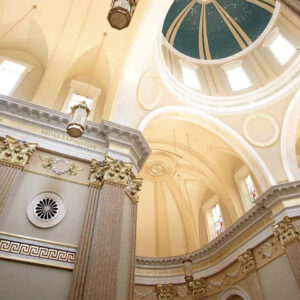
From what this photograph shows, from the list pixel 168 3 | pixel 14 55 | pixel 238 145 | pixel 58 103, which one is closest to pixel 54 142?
pixel 58 103

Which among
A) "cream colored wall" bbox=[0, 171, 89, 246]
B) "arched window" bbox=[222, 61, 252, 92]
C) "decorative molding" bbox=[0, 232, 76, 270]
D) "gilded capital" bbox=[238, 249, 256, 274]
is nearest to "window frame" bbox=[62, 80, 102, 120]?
"cream colored wall" bbox=[0, 171, 89, 246]

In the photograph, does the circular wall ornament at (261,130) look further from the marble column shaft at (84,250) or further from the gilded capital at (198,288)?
the marble column shaft at (84,250)

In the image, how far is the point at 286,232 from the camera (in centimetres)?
1034

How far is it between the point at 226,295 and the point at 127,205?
7.08 m

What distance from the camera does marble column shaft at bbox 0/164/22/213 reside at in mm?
7438

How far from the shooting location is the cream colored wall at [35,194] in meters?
7.44

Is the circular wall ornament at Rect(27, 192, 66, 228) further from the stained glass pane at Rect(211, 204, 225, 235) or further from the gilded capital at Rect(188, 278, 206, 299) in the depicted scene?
the stained glass pane at Rect(211, 204, 225, 235)

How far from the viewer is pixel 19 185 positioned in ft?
26.4

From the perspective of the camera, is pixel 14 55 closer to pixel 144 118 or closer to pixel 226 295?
pixel 144 118

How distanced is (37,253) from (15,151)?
291cm

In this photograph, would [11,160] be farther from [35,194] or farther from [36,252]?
[36,252]

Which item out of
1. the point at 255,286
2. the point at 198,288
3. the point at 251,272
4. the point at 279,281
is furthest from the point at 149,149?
the point at 198,288

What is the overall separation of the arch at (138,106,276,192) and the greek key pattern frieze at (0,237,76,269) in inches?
252

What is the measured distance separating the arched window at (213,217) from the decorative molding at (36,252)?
9.47 m
